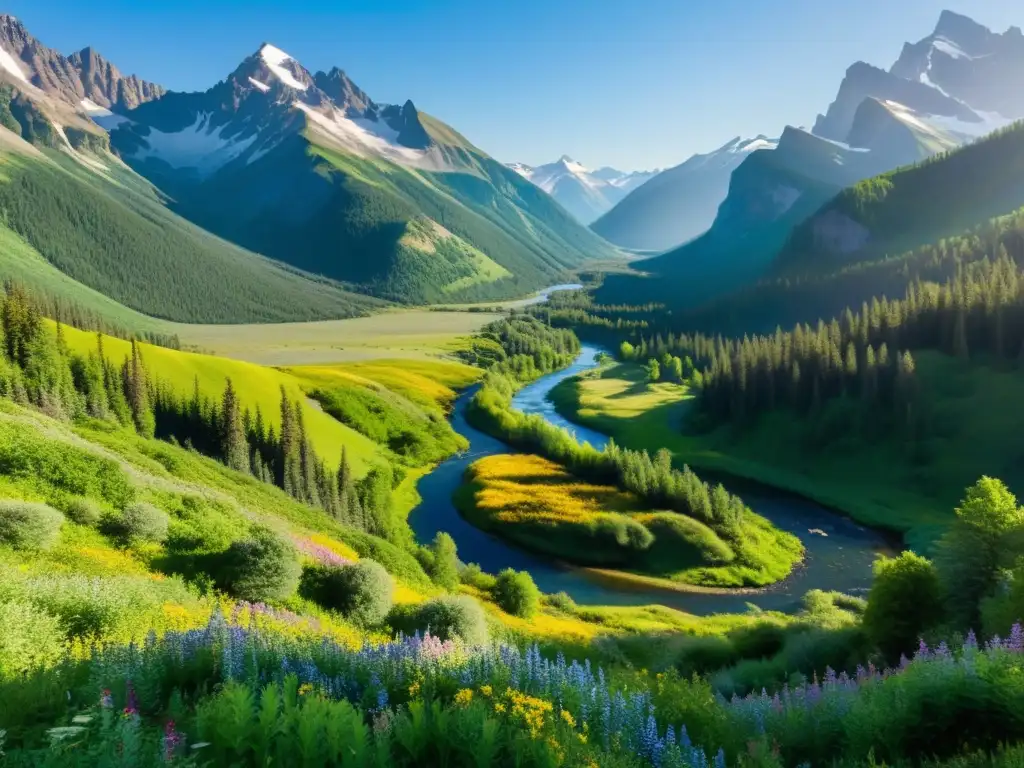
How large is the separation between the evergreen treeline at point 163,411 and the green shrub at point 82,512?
38818mm

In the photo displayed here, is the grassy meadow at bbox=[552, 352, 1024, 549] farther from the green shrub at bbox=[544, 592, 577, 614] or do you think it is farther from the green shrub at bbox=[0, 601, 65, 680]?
the green shrub at bbox=[0, 601, 65, 680]

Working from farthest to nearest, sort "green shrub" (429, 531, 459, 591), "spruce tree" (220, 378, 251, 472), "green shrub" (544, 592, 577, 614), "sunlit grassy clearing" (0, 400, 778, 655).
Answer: "spruce tree" (220, 378, 251, 472)
"green shrub" (544, 592, 577, 614)
"green shrub" (429, 531, 459, 591)
"sunlit grassy clearing" (0, 400, 778, 655)

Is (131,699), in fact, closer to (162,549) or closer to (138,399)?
(162,549)

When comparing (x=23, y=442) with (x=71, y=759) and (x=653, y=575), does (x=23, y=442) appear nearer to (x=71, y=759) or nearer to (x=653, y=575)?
(x=71, y=759)

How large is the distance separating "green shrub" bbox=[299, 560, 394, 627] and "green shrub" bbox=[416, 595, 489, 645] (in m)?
2.54

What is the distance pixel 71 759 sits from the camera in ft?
22.4

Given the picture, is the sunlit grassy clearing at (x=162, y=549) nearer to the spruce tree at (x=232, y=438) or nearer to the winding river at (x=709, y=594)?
the winding river at (x=709, y=594)


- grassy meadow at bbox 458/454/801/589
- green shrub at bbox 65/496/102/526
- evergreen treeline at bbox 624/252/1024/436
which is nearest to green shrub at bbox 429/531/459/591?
green shrub at bbox 65/496/102/526

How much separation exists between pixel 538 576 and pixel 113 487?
5743 cm

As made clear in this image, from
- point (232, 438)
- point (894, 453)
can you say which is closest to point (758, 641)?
point (232, 438)

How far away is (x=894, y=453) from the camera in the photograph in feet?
371

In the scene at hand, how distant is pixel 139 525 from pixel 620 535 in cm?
6613

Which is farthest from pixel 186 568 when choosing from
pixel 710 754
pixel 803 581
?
pixel 803 581

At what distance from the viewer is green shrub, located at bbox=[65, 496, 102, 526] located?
27156 millimetres
